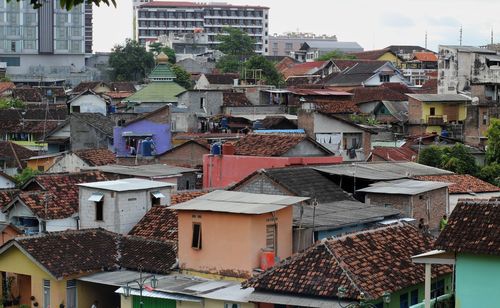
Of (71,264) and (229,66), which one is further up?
(229,66)

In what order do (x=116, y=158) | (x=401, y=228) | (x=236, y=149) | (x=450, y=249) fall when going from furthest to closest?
(x=116, y=158), (x=236, y=149), (x=401, y=228), (x=450, y=249)

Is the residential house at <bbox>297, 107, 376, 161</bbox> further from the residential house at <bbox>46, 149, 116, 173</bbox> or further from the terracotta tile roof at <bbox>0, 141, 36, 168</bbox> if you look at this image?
the terracotta tile roof at <bbox>0, 141, 36, 168</bbox>

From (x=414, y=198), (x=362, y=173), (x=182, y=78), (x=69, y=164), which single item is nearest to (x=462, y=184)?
(x=362, y=173)

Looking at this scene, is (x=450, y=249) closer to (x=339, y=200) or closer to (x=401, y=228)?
(x=401, y=228)

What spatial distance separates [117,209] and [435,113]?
28.6 m

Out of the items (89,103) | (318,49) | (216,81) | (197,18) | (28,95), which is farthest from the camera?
(197,18)

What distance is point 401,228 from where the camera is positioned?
71.7ft

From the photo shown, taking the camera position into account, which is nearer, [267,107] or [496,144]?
[496,144]

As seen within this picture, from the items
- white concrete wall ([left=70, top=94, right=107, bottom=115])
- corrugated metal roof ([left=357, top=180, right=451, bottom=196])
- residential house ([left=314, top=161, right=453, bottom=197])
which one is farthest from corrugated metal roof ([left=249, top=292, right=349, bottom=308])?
white concrete wall ([left=70, top=94, right=107, bottom=115])

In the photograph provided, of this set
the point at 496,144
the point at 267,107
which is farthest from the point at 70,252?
the point at 267,107

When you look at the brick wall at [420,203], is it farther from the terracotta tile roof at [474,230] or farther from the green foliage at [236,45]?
the green foliage at [236,45]

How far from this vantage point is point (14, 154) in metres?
45.3

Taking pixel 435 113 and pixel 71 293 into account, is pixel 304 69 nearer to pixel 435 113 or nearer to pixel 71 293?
pixel 435 113

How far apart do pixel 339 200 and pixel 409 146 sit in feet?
58.6
